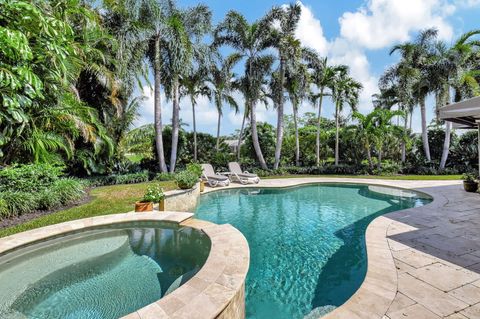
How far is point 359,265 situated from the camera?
4.48 metres

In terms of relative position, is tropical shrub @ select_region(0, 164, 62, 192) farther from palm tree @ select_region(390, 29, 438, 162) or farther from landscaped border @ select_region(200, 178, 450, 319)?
palm tree @ select_region(390, 29, 438, 162)

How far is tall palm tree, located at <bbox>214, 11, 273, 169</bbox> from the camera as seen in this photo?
16.6 m

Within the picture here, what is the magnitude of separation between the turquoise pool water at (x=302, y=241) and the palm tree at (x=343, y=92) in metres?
9.58

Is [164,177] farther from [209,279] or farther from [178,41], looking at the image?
[209,279]

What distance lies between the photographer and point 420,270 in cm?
362

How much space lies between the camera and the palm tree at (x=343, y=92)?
1953 cm

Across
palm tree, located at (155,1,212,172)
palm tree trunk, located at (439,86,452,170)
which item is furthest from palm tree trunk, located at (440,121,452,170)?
palm tree, located at (155,1,212,172)

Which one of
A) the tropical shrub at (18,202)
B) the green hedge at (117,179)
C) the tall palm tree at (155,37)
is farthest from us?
the tall palm tree at (155,37)

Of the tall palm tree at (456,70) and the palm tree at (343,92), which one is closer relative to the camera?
the tall palm tree at (456,70)

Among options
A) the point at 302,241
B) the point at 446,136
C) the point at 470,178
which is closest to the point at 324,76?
the point at 446,136

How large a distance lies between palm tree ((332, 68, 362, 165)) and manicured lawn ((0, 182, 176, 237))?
14.8 m

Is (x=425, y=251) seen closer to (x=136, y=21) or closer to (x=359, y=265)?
(x=359, y=265)

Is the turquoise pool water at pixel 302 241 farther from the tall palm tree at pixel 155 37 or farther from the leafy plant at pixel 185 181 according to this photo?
the tall palm tree at pixel 155 37

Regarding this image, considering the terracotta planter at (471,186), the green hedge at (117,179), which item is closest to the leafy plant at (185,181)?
the green hedge at (117,179)
